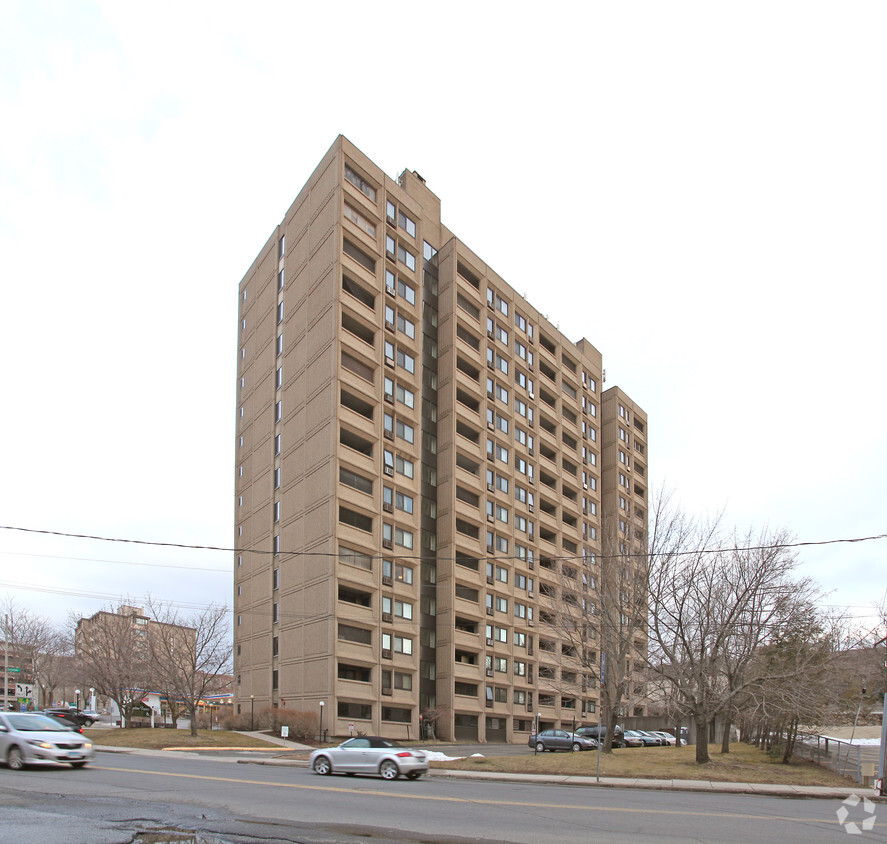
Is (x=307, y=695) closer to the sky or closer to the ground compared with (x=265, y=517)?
closer to the ground

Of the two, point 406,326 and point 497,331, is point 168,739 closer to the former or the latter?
point 406,326

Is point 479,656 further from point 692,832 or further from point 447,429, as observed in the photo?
point 692,832

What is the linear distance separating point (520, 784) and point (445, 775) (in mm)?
3747

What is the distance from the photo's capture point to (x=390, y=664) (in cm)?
5325

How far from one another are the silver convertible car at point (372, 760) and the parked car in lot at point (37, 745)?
6.90 metres

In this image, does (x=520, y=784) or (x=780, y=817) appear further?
(x=520, y=784)

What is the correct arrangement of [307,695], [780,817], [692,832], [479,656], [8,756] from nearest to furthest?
[692,832] < [780,817] < [8,756] < [307,695] < [479,656]

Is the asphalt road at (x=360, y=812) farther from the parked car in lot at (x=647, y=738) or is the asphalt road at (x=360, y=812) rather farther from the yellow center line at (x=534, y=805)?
the parked car in lot at (x=647, y=738)

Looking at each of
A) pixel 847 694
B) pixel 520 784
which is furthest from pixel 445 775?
pixel 847 694

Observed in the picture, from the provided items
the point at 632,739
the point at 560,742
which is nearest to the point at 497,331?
the point at 632,739

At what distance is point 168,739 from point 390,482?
2184cm

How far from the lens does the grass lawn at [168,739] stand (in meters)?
38.8

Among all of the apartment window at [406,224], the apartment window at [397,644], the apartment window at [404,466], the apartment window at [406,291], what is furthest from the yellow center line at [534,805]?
the apartment window at [406,224]

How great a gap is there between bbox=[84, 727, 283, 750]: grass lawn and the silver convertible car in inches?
638
